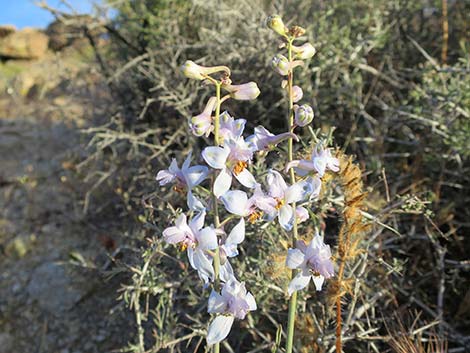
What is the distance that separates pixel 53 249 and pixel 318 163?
2112mm

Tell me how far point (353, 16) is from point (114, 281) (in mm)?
1835

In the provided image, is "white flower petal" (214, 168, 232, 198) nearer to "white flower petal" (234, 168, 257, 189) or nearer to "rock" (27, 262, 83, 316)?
"white flower petal" (234, 168, 257, 189)

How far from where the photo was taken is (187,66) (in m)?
1.00

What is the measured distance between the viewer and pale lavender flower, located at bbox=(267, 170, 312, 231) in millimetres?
975

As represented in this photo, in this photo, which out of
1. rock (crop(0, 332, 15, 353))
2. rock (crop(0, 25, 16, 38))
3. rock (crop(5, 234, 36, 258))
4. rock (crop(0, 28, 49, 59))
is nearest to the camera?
rock (crop(0, 332, 15, 353))

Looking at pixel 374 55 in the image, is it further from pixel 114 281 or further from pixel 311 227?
pixel 114 281

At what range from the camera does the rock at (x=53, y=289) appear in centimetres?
235

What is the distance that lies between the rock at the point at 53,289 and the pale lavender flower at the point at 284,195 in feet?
5.50

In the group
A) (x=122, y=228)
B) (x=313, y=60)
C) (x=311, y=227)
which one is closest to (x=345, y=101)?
(x=313, y=60)

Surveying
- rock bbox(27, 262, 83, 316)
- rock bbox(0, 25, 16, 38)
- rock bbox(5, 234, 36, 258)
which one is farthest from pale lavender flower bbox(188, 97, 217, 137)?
rock bbox(0, 25, 16, 38)

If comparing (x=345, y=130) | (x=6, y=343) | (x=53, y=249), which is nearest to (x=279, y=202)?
(x=345, y=130)

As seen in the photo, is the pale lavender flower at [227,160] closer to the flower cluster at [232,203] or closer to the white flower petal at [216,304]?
the flower cluster at [232,203]

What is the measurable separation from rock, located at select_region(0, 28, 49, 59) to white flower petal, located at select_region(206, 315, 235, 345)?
24.9ft

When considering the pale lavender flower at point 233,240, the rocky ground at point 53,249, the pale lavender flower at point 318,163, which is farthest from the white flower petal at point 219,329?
the rocky ground at point 53,249
